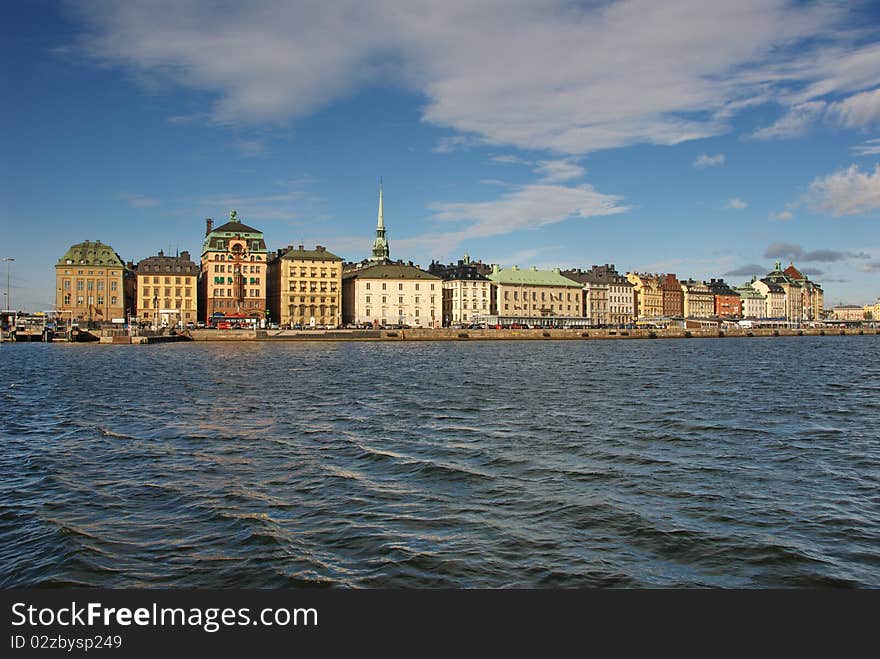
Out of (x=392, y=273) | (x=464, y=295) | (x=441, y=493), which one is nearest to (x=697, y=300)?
(x=464, y=295)

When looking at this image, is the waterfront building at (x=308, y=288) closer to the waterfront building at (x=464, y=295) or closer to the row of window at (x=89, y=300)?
the waterfront building at (x=464, y=295)

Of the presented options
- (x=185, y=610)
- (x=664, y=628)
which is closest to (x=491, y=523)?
(x=664, y=628)

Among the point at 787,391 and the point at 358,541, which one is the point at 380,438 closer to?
the point at 358,541

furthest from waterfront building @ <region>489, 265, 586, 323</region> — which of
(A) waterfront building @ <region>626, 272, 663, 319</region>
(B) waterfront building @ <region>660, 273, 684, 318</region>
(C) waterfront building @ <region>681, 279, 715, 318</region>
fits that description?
(C) waterfront building @ <region>681, 279, 715, 318</region>

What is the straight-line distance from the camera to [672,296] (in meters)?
178

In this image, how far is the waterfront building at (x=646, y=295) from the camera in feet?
554

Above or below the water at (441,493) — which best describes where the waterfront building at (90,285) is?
above

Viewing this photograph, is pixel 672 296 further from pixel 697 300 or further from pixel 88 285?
pixel 88 285

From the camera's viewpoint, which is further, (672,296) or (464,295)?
(672,296)

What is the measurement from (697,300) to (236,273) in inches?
4734

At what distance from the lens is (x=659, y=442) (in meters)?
19.2

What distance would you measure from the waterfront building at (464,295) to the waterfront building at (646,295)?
4659cm

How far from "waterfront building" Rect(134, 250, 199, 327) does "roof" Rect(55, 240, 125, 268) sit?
4250mm

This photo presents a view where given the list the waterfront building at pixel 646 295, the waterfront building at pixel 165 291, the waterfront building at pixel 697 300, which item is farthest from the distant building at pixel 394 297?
the waterfront building at pixel 697 300
